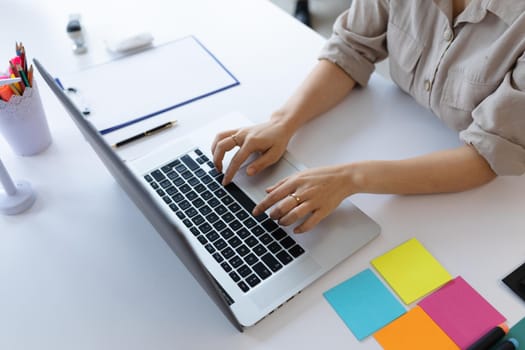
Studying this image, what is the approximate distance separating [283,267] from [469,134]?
40 cm

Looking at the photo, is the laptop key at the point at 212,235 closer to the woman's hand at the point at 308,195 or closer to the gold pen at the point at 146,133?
the woman's hand at the point at 308,195

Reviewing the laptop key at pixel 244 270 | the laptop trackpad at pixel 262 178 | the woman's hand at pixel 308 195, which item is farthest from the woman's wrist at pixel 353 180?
the laptop key at pixel 244 270

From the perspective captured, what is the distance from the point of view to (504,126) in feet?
2.43

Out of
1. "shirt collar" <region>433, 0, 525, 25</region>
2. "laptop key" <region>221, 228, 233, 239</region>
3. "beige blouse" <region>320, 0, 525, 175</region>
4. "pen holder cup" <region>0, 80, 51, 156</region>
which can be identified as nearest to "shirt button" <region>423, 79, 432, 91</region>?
"beige blouse" <region>320, 0, 525, 175</region>

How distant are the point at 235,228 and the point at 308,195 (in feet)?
0.43

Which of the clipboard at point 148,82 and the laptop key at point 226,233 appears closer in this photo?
the laptop key at point 226,233

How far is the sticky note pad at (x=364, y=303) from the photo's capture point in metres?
0.63

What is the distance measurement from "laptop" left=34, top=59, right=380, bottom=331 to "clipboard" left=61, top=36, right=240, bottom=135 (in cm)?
14

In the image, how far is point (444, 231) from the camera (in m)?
0.73

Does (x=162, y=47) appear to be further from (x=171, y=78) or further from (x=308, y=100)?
(x=308, y=100)

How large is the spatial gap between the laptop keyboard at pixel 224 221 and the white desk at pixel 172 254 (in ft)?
0.19

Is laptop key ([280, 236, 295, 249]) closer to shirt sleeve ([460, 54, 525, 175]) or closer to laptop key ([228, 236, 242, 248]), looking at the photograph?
laptop key ([228, 236, 242, 248])

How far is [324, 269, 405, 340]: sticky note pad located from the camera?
629 mm

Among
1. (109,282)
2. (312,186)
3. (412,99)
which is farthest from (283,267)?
(412,99)
